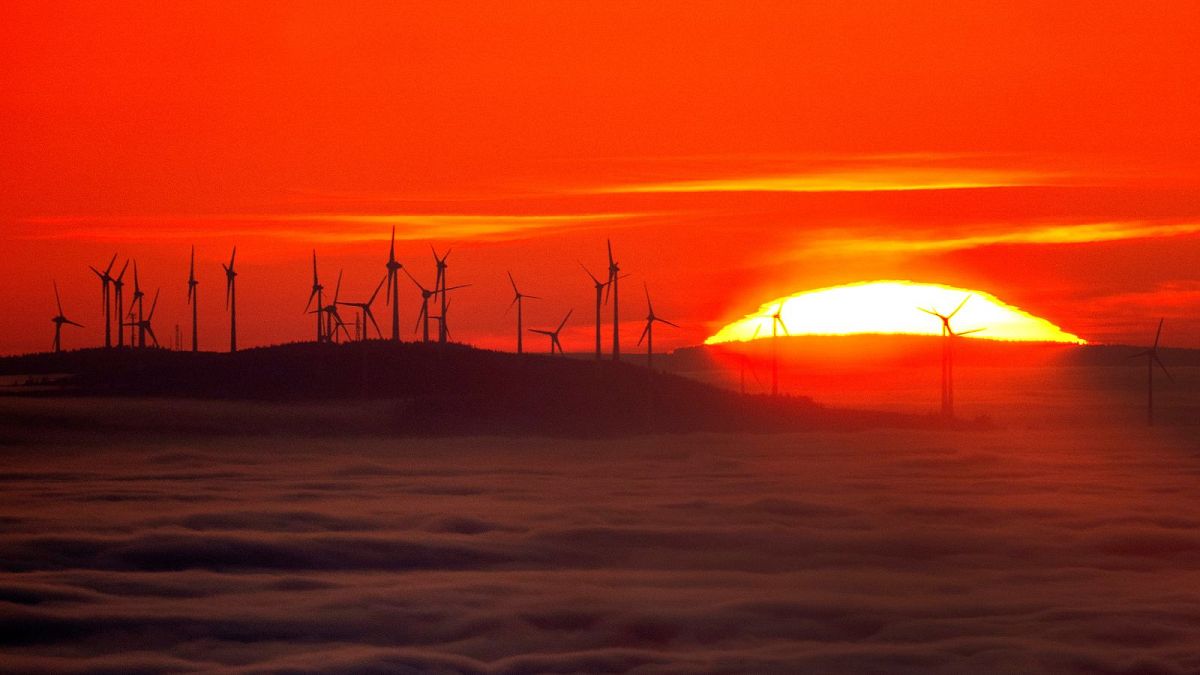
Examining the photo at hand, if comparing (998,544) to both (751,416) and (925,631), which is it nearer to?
(925,631)

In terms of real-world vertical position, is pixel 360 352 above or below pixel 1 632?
above

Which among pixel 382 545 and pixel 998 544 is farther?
pixel 998 544

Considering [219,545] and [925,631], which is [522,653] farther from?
[219,545]

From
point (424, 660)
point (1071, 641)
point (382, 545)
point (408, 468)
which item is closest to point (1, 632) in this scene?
point (424, 660)

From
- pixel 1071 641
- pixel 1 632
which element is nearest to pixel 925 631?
pixel 1071 641

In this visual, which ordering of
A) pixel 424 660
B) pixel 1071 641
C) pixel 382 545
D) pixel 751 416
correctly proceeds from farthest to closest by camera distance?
pixel 751 416 → pixel 382 545 → pixel 1071 641 → pixel 424 660

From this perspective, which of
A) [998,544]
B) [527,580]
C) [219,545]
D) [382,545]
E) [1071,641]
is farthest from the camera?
[998,544]
